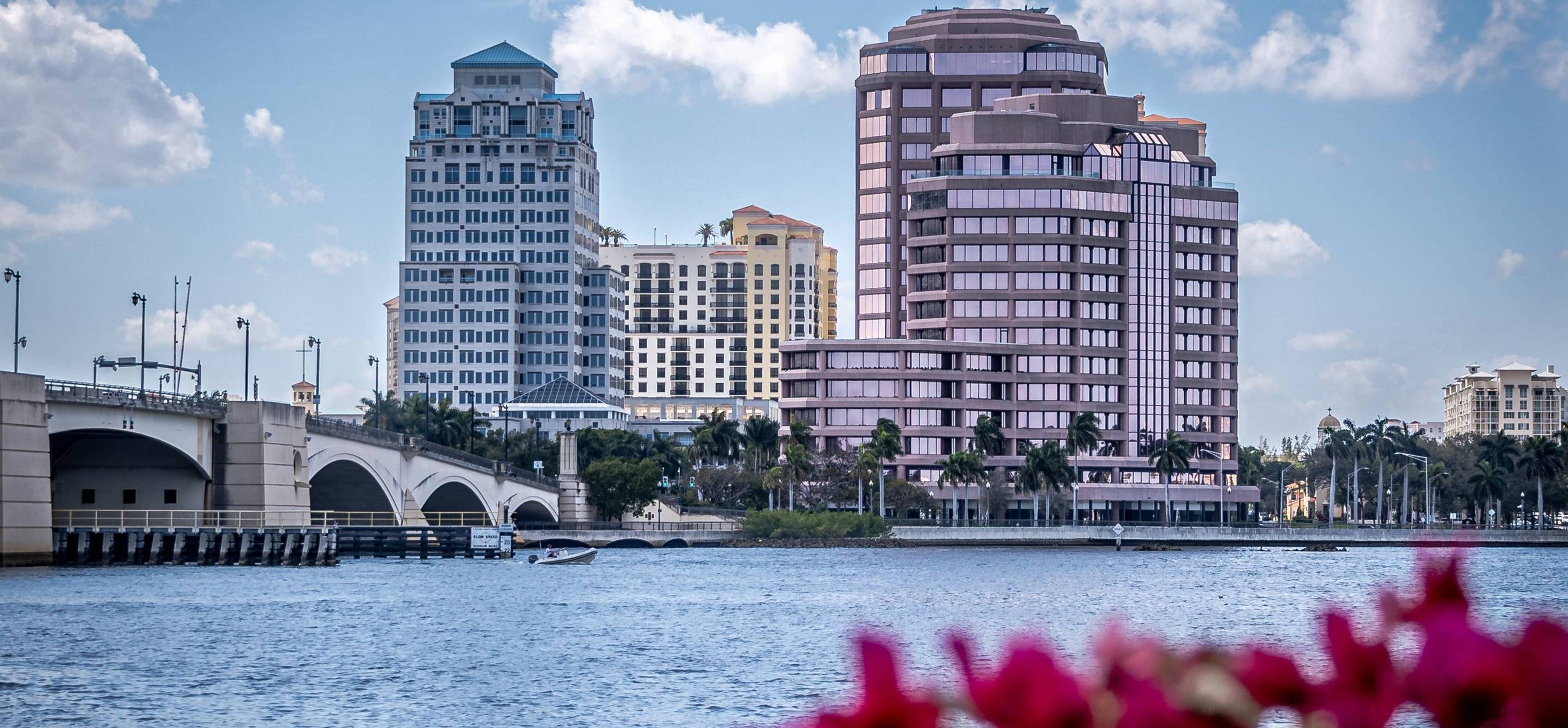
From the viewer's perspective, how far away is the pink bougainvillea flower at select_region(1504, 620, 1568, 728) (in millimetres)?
2189

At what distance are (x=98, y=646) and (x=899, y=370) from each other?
121184 mm

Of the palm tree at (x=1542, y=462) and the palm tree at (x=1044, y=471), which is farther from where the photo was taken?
the palm tree at (x=1542, y=462)

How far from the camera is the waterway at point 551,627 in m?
47.0

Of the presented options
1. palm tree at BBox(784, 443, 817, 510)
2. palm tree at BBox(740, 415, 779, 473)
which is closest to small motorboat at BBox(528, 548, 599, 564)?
palm tree at BBox(784, 443, 817, 510)

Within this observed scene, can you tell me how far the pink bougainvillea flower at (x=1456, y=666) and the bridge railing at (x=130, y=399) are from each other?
91.9m

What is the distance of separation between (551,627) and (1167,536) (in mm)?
100598

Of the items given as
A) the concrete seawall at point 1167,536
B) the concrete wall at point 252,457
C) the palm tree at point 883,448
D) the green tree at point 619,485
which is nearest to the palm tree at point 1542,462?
the concrete seawall at point 1167,536

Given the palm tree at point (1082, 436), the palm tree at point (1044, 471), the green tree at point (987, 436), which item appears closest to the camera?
the palm tree at point (1044, 471)

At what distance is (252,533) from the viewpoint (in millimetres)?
105000

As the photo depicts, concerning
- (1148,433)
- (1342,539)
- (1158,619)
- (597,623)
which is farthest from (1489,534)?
(597,623)

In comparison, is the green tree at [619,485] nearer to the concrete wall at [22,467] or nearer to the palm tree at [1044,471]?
the palm tree at [1044,471]

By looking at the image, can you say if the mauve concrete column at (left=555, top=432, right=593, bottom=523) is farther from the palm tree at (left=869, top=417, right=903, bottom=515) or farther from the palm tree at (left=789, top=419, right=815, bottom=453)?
the palm tree at (left=869, top=417, right=903, bottom=515)

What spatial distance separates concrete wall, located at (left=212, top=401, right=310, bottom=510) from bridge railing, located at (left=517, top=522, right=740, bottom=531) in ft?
143

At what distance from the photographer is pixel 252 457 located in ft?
344
